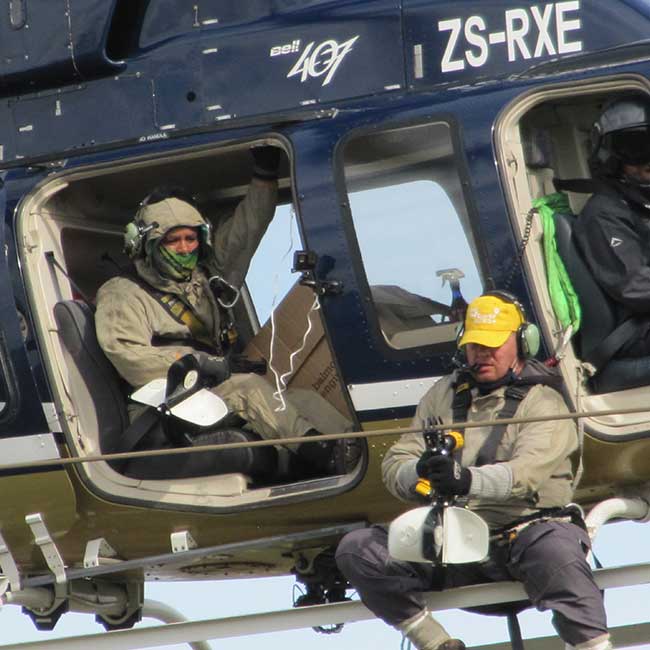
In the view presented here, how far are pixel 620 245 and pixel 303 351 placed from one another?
1.60 m

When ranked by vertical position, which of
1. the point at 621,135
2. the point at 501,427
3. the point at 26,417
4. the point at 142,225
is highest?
the point at 621,135

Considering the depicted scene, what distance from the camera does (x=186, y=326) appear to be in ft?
26.2

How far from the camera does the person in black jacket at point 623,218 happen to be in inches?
277

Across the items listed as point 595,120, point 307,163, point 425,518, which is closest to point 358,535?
point 425,518

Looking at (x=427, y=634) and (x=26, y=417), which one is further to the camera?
(x=26, y=417)

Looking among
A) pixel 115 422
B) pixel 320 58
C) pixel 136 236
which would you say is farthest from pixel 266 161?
pixel 115 422

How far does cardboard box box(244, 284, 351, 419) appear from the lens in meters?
7.95

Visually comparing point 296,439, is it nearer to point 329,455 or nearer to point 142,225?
point 329,455

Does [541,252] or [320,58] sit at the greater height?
[320,58]

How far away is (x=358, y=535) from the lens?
22.9 ft

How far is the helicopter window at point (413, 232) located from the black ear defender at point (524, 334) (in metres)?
0.37

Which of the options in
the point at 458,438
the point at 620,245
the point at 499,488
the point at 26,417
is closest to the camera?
the point at 499,488

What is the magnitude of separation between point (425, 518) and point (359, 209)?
142 centimetres

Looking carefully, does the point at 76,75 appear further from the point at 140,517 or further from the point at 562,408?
the point at 562,408
